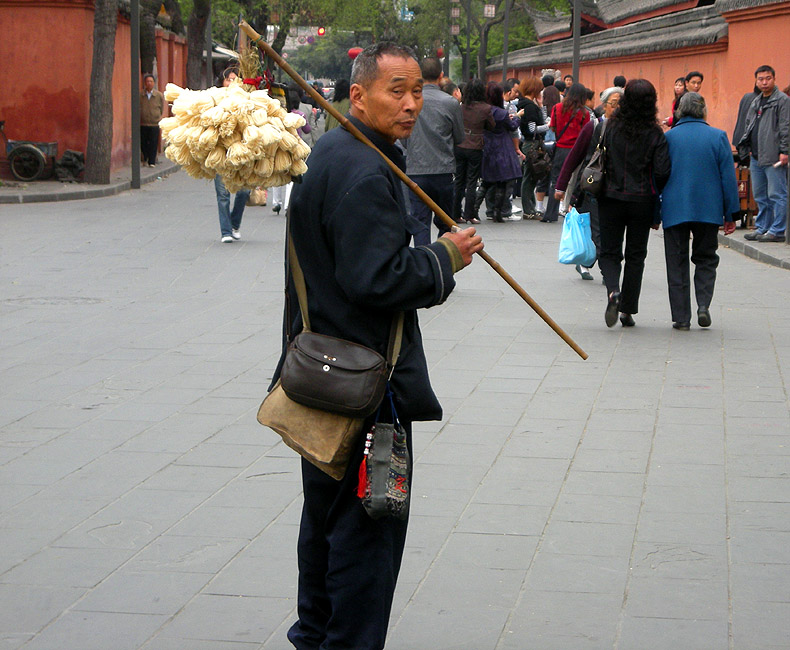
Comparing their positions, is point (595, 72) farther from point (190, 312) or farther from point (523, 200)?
point (190, 312)

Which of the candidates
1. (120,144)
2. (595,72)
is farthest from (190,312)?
(595,72)

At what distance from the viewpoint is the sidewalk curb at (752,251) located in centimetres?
1316

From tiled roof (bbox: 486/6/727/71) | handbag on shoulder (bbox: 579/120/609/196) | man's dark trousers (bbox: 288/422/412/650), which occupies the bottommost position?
man's dark trousers (bbox: 288/422/412/650)

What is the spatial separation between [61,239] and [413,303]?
472 inches

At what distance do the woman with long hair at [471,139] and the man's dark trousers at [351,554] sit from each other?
12.3 metres

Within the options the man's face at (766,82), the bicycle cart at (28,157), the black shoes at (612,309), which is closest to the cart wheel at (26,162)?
the bicycle cart at (28,157)

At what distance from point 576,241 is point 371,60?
7.39 metres

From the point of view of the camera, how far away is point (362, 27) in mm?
74312

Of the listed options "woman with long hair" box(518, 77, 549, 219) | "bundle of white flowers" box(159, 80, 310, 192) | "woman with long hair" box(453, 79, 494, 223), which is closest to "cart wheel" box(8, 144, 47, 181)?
"woman with long hair" box(518, 77, 549, 219)

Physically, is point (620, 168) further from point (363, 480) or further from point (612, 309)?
point (363, 480)

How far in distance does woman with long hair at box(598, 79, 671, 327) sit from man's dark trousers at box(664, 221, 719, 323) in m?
0.22

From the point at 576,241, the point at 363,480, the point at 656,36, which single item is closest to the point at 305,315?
the point at 363,480

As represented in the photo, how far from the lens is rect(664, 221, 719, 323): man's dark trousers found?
9.32m

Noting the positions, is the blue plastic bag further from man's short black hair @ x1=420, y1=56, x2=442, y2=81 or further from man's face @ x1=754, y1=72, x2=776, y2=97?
man's face @ x1=754, y1=72, x2=776, y2=97
